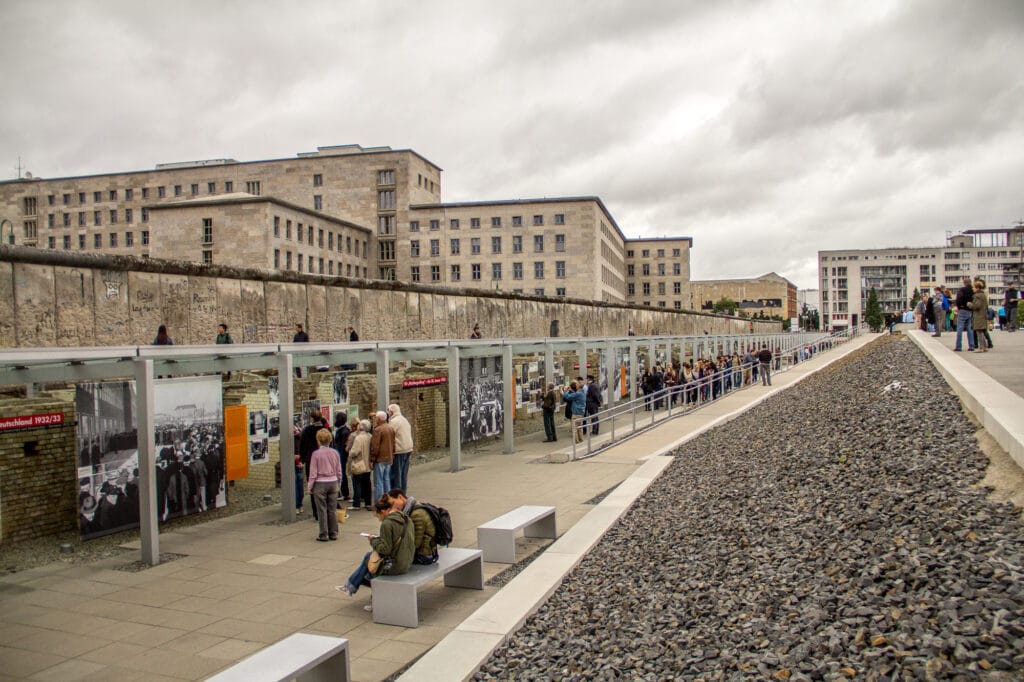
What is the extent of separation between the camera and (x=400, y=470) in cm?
1184

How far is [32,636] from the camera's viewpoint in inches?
248

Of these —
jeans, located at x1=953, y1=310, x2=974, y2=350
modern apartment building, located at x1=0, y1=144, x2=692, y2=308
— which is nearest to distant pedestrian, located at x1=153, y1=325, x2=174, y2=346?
jeans, located at x1=953, y1=310, x2=974, y2=350

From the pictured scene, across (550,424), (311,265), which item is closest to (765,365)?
(550,424)

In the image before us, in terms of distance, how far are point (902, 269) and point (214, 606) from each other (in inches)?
A: 6871

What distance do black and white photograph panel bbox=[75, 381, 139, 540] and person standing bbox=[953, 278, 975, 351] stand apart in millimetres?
15720

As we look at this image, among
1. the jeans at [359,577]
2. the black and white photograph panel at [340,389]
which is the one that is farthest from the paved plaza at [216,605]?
the black and white photograph panel at [340,389]

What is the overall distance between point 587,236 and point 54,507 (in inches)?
2786

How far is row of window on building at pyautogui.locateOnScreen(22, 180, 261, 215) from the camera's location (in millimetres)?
76938

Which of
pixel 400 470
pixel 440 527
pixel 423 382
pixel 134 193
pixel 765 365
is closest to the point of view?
pixel 440 527

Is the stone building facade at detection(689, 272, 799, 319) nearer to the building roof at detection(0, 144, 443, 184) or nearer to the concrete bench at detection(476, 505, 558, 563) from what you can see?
the building roof at detection(0, 144, 443, 184)

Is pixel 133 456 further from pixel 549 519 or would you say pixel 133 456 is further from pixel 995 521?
pixel 995 521

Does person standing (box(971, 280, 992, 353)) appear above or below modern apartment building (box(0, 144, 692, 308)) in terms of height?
below

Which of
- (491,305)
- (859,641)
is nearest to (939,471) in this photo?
(859,641)

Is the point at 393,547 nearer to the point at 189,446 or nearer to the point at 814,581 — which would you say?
the point at 814,581
